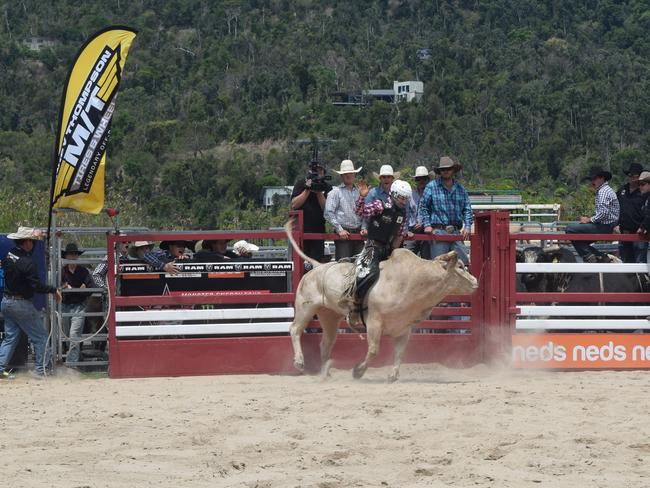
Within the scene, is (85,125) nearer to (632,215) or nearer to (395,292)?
(395,292)

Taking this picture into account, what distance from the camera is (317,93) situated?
112000 mm

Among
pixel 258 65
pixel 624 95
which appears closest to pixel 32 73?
pixel 258 65

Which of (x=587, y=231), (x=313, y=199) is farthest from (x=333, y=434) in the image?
(x=587, y=231)

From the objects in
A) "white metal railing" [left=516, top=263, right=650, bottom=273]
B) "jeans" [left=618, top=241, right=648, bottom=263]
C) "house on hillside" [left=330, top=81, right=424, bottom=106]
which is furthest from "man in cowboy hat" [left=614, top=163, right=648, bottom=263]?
"house on hillside" [left=330, top=81, right=424, bottom=106]

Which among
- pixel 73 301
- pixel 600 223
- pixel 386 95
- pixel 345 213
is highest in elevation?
pixel 386 95

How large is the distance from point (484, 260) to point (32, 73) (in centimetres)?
11931

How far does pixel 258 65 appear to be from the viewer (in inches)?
4970

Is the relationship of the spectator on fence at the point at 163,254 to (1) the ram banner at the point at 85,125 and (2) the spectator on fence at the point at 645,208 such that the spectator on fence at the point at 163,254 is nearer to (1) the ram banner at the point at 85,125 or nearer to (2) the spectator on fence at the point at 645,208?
(1) the ram banner at the point at 85,125

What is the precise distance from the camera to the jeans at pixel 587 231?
13094mm

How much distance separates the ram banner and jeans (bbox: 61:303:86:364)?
1104 mm

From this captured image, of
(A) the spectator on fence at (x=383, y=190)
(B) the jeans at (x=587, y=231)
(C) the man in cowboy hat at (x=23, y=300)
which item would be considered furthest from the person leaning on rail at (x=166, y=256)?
(B) the jeans at (x=587, y=231)

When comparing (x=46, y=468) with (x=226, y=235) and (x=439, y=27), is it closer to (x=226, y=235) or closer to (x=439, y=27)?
A: (x=226, y=235)

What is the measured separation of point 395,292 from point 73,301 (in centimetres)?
372

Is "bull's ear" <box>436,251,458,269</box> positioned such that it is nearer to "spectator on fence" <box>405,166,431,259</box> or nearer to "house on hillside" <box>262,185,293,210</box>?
"spectator on fence" <box>405,166,431,259</box>
